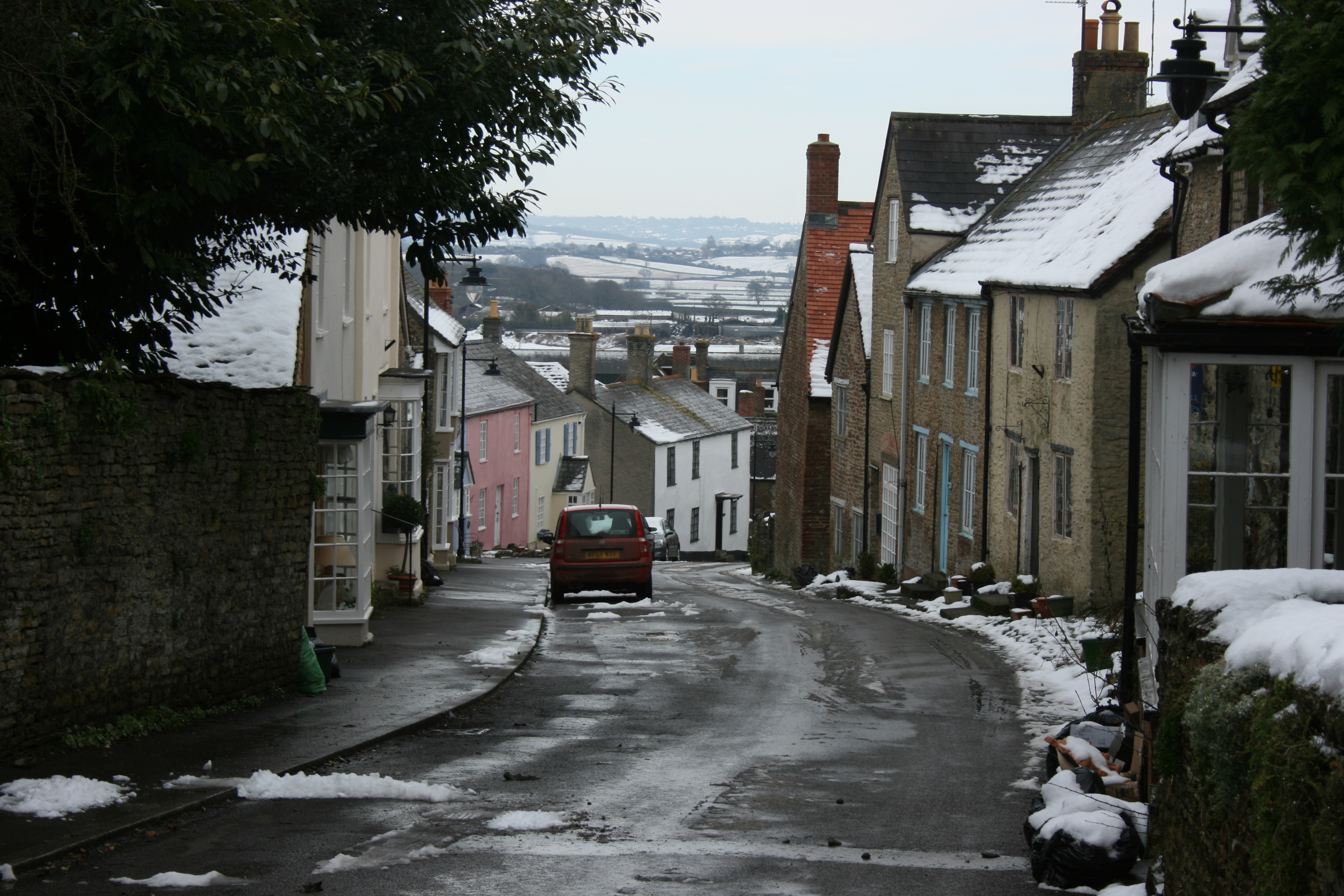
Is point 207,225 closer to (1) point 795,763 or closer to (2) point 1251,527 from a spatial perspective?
(1) point 795,763

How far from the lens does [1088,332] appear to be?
20.4 metres

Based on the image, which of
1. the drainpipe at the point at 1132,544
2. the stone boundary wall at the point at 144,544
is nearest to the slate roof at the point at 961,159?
the drainpipe at the point at 1132,544

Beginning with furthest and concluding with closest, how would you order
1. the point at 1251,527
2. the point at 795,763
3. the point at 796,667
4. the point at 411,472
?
the point at 411,472, the point at 796,667, the point at 795,763, the point at 1251,527

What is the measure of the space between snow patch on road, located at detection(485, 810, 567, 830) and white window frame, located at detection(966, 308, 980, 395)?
18.1 metres

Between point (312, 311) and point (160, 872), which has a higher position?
point (312, 311)

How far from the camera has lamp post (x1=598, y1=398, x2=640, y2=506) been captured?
63.1 metres

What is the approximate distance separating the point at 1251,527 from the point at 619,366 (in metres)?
110

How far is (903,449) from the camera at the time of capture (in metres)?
30.7

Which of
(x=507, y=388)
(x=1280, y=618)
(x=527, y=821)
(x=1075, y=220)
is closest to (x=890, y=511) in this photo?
(x=1075, y=220)

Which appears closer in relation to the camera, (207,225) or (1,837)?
(1,837)

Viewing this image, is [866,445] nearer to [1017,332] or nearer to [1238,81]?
[1017,332]

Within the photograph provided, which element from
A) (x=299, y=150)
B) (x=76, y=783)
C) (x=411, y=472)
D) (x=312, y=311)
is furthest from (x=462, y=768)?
(x=411, y=472)

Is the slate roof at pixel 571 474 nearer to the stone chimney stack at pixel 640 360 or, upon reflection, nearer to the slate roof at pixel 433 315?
the stone chimney stack at pixel 640 360

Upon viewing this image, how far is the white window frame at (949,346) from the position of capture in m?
27.6
